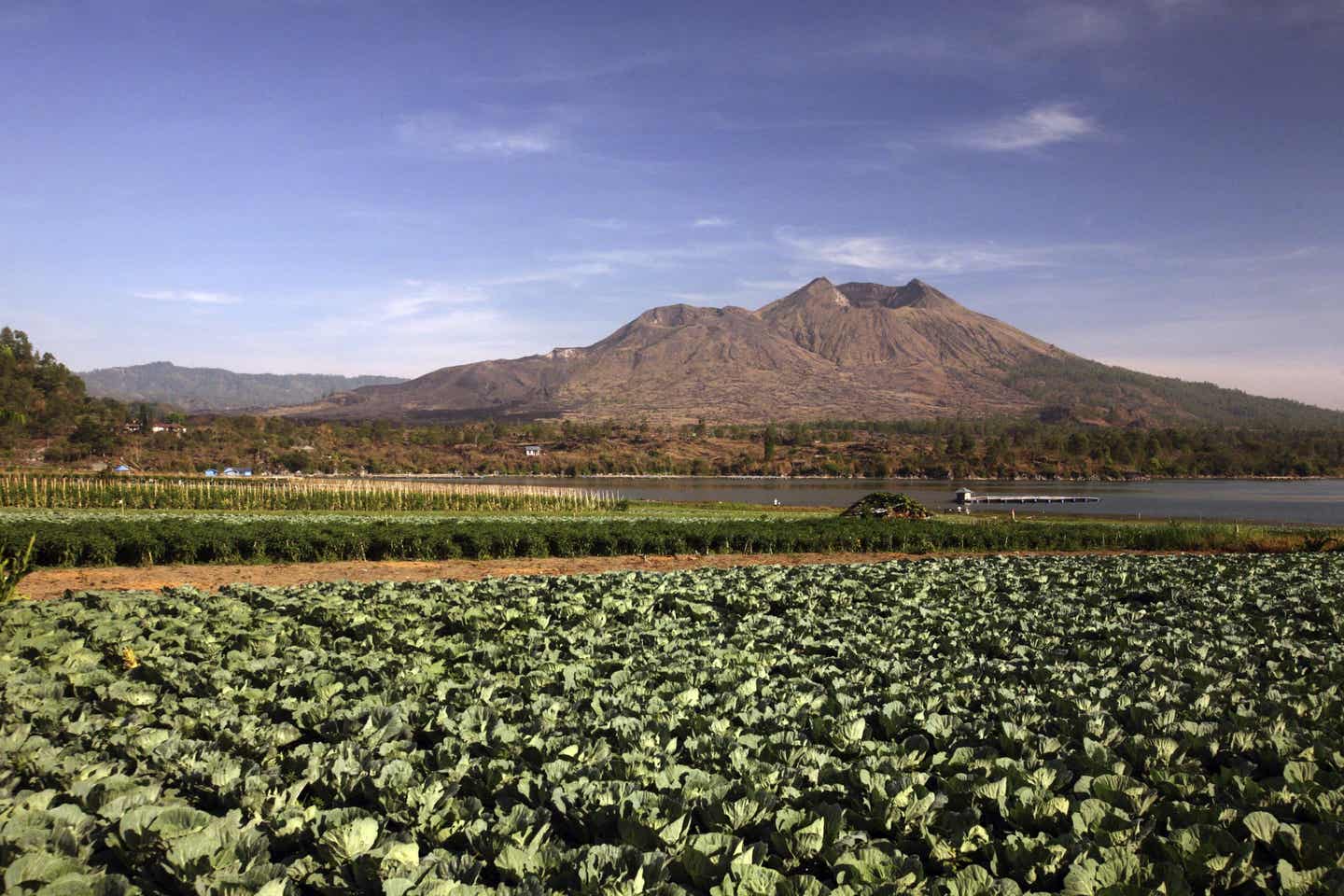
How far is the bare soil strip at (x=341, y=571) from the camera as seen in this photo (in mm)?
16781

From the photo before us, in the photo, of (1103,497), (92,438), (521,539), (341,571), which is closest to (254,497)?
(521,539)

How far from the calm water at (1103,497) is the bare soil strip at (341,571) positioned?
125ft

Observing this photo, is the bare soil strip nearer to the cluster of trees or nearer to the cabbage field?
the cabbage field

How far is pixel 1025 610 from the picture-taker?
438 inches

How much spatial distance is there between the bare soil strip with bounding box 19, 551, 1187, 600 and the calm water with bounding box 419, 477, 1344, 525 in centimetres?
3797

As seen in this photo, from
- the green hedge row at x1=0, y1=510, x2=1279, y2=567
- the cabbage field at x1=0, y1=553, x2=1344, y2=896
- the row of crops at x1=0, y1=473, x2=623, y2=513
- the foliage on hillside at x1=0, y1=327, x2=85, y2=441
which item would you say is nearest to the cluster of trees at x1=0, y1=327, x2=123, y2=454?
the foliage on hillside at x1=0, y1=327, x2=85, y2=441

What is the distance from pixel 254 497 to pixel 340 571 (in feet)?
102

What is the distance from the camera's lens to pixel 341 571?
19.0 metres

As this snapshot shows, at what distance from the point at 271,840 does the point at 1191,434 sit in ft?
614

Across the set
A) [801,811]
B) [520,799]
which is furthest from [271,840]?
[801,811]

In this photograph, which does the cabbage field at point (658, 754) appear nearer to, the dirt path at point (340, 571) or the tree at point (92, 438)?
the dirt path at point (340, 571)

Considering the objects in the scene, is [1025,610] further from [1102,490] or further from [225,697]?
[1102,490]

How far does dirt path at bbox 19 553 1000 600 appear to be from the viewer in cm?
1681

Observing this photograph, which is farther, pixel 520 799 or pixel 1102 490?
pixel 1102 490
